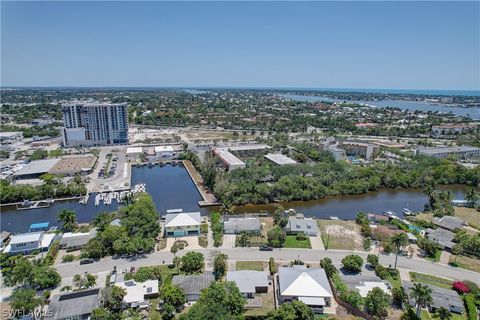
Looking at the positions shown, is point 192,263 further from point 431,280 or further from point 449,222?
point 449,222

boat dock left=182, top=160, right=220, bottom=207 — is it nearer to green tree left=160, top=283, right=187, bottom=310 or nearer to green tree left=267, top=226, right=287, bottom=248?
green tree left=267, top=226, right=287, bottom=248

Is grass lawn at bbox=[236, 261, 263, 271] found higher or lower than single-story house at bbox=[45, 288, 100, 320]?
lower

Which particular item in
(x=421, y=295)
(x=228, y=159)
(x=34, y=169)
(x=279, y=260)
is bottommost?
(x=279, y=260)

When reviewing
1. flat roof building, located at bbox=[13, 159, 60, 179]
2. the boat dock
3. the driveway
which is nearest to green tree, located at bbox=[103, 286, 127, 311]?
the driveway

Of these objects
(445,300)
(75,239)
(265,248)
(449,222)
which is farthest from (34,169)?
(449,222)

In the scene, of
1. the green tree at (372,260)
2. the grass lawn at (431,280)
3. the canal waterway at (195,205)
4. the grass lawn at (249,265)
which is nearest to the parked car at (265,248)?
the grass lawn at (249,265)

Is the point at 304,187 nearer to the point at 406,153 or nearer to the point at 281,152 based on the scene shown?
the point at 281,152
